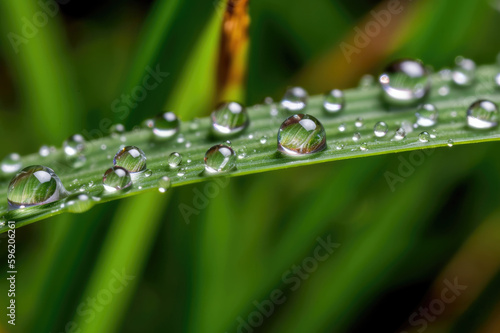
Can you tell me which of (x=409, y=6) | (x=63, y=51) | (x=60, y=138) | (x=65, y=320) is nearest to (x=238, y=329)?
(x=65, y=320)

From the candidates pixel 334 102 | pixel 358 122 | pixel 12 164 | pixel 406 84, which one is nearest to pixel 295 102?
pixel 334 102

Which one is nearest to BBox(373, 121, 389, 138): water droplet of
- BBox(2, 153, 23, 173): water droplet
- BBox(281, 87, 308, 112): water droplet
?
BBox(281, 87, 308, 112): water droplet

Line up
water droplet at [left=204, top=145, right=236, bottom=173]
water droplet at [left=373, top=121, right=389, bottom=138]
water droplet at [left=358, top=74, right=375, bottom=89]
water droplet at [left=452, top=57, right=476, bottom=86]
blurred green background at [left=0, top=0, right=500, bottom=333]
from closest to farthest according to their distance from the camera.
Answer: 1. water droplet at [left=204, top=145, right=236, bottom=173]
2. water droplet at [left=373, top=121, right=389, bottom=138]
3. blurred green background at [left=0, top=0, right=500, bottom=333]
4. water droplet at [left=452, top=57, right=476, bottom=86]
5. water droplet at [left=358, top=74, right=375, bottom=89]

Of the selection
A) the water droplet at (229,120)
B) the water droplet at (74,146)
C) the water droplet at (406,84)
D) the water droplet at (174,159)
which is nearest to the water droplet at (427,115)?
the water droplet at (406,84)

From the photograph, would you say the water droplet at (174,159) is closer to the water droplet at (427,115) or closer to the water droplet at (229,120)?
the water droplet at (229,120)

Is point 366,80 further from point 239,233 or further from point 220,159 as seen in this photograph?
point 220,159

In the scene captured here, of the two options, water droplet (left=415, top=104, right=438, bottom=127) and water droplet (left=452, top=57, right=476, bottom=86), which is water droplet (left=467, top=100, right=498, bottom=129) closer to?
water droplet (left=415, top=104, right=438, bottom=127)

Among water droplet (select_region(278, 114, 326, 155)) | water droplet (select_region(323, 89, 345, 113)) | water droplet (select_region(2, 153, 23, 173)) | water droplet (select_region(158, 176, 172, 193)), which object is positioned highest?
water droplet (select_region(2, 153, 23, 173))
